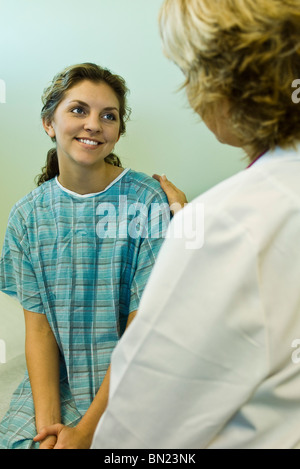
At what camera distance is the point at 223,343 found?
2.18 feet

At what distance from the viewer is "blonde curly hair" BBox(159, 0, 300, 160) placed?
681 millimetres

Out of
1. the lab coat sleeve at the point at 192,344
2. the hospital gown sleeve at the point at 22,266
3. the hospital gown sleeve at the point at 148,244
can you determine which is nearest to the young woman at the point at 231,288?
the lab coat sleeve at the point at 192,344

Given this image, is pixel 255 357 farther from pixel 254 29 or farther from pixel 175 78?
pixel 175 78

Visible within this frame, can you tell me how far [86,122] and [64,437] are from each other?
28.1 inches

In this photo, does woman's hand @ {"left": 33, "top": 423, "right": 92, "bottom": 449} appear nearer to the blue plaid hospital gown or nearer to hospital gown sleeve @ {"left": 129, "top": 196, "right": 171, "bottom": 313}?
the blue plaid hospital gown

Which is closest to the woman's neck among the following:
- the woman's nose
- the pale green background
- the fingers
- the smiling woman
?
the smiling woman

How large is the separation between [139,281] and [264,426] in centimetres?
58

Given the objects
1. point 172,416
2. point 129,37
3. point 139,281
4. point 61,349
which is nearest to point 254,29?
point 172,416

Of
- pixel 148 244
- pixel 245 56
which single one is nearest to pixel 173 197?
pixel 148 244

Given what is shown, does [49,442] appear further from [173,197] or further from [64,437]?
[173,197]

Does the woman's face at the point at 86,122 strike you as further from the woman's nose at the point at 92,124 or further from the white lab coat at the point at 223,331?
the white lab coat at the point at 223,331

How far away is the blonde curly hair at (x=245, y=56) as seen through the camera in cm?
68

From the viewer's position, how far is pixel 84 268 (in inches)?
49.8

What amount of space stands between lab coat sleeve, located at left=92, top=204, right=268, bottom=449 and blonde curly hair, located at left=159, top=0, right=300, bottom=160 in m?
0.17
